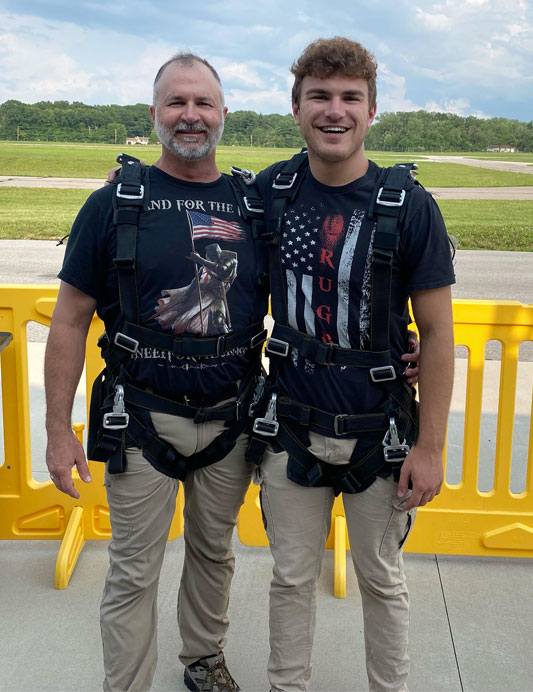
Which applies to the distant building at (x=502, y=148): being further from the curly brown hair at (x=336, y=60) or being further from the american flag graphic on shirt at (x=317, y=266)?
the american flag graphic on shirt at (x=317, y=266)

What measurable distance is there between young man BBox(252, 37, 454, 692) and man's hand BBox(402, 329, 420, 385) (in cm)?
4

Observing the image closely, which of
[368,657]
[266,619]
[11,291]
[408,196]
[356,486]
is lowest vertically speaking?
[266,619]

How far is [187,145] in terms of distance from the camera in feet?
8.36

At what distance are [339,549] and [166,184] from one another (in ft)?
6.88

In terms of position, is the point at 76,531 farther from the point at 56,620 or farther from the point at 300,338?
the point at 300,338

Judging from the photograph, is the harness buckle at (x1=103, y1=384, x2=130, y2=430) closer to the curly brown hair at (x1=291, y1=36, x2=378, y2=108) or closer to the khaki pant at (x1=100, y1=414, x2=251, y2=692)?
the khaki pant at (x1=100, y1=414, x2=251, y2=692)

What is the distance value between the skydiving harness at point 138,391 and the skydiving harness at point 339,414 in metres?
0.12

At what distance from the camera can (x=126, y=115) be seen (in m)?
111

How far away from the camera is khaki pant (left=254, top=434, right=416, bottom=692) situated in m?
2.53

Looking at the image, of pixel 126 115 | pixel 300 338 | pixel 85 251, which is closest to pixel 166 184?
pixel 85 251

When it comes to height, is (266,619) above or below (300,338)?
below

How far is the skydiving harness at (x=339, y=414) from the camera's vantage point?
95.9 inches

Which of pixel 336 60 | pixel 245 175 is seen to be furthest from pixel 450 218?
pixel 336 60

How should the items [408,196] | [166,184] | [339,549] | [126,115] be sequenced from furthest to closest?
1. [126,115]
2. [339,549]
3. [166,184]
4. [408,196]
